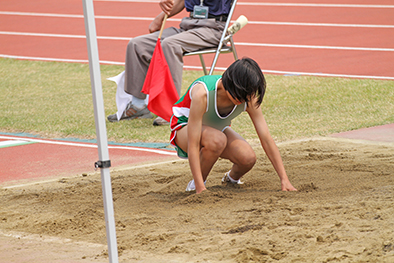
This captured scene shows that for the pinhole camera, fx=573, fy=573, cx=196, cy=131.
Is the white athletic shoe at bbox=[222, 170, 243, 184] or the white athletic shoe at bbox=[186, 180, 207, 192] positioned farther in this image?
the white athletic shoe at bbox=[222, 170, 243, 184]

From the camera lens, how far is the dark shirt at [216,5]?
23.5 ft

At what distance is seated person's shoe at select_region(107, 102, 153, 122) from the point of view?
751 cm

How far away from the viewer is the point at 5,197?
471 cm

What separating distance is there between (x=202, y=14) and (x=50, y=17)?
11.9 meters

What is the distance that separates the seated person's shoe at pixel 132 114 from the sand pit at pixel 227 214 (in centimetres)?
227

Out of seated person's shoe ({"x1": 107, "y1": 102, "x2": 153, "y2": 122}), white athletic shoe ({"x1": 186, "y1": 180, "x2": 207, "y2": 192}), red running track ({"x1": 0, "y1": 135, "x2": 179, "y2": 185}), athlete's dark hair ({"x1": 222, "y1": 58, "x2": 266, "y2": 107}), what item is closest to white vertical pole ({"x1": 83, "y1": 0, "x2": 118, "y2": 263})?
athlete's dark hair ({"x1": 222, "y1": 58, "x2": 266, "y2": 107})

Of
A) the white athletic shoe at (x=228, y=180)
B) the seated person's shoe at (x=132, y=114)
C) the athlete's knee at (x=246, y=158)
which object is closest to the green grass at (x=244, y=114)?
the seated person's shoe at (x=132, y=114)

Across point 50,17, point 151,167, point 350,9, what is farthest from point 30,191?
point 50,17

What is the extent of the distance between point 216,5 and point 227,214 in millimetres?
3989

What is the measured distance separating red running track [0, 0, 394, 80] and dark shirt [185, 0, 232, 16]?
2.89m

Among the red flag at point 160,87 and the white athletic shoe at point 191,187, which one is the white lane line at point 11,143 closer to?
the red flag at point 160,87

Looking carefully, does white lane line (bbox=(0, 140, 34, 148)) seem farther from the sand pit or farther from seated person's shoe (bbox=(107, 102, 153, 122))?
the sand pit

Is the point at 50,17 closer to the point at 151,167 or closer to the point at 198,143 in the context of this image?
the point at 151,167

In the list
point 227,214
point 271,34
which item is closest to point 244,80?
point 227,214
